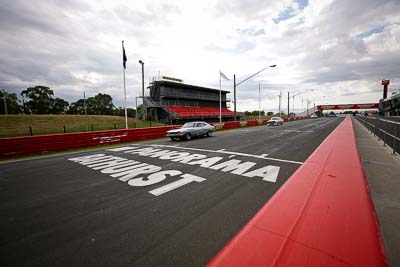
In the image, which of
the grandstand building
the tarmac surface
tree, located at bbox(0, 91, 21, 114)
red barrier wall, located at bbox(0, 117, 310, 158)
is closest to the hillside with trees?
tree, located at bbox(0, 91, 21, 114)

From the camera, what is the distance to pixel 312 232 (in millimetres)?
2555

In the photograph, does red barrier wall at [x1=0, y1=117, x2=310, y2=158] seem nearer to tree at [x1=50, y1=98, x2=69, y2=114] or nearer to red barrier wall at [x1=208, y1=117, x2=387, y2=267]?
red barrier wall at [x1=208, y1=117, x2=387, y2=267]

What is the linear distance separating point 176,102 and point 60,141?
34445 mm

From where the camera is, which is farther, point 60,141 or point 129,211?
point 60,141

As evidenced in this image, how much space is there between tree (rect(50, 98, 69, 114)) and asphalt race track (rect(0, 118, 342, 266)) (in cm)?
8602

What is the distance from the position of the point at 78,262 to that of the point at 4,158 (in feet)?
36.5

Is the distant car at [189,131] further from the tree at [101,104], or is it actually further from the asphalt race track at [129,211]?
the tree at [101,104]

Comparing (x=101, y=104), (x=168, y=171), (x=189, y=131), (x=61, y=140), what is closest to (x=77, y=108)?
(x=101, y=104)

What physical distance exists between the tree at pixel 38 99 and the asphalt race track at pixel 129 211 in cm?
8495

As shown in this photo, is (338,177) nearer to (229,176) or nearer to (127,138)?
(229,176)

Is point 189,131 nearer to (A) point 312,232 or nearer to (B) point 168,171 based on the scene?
(B) point 168,171

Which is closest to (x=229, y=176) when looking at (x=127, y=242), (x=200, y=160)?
(x=200, y=160)

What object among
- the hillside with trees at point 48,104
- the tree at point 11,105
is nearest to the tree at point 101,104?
the hillside with trees at point 48,104

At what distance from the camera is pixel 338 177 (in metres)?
4.71
